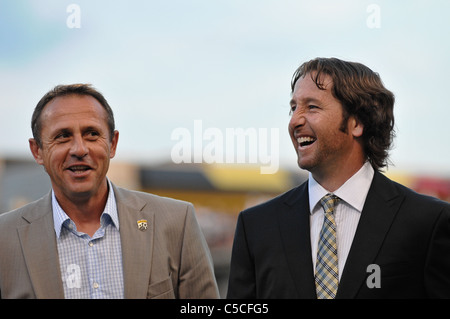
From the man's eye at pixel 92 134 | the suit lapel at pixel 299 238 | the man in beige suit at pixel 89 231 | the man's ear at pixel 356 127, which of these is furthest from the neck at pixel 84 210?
the man's ear at pixel 356 127

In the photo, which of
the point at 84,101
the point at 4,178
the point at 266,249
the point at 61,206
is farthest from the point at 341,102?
the point at 4,178

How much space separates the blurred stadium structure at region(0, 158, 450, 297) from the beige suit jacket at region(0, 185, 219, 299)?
1017 centimetres

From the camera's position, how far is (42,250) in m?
3.77

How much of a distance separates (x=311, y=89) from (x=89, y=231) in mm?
1609

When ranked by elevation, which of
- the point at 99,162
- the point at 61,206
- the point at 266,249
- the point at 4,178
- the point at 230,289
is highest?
the point at 99,162

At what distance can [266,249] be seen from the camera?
3.79 metres

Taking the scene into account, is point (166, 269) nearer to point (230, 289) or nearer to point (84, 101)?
point (230, 289)

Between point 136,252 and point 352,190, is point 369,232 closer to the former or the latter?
point 352,190

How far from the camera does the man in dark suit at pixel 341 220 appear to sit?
138 inches

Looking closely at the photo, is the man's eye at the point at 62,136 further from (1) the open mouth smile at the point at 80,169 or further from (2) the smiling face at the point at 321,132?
(2) the smiling face at the point at 321,132

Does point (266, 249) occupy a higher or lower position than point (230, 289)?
higher

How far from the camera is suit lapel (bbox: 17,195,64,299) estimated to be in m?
3.63

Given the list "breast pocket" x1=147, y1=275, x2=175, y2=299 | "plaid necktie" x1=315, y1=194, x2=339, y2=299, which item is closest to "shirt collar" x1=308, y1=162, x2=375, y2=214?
"plaid necktie" x1=315, y1=194, x2=339, y2=299

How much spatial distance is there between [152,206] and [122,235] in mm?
312
